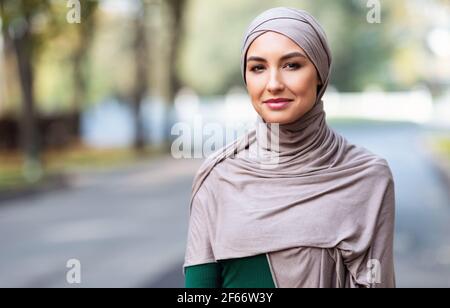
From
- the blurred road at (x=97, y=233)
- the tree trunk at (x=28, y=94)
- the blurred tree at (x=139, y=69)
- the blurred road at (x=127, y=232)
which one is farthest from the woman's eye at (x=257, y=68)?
the blurred tree at (x=139, y=69)

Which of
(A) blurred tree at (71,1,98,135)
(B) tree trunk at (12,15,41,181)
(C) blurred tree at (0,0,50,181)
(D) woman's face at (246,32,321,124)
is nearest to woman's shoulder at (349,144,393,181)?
(D) woman's face at (246,32,321,124)

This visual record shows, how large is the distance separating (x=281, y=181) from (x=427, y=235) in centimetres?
885

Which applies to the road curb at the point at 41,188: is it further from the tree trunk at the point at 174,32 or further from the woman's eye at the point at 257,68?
the woman's eye at the point at 257,68

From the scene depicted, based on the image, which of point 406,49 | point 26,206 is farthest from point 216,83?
point 26,206

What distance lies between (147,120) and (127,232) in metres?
18.8

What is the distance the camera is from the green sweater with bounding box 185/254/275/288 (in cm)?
169

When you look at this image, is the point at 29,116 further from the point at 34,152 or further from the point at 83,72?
the point at 83,72

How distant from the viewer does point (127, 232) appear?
1021cm

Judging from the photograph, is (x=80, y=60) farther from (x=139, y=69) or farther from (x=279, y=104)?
(x=279, y=104)

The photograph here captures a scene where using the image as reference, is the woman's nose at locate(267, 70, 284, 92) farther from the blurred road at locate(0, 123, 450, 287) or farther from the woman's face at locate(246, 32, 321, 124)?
the blurred road at locate(0, 123, 450, 287)

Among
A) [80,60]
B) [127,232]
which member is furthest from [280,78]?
[80,60]
